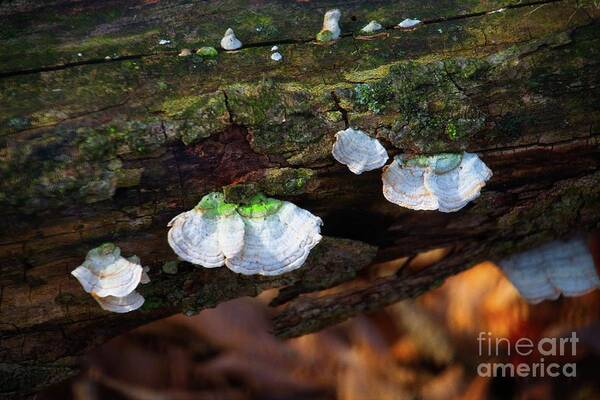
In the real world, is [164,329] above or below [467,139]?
below

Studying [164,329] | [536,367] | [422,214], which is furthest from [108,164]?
[536,367]

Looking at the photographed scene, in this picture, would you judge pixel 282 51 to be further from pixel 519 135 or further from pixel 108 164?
pixel 519 135

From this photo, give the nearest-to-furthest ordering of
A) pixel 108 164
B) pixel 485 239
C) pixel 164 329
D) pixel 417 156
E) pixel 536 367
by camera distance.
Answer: pixel 108 164 → pixel 417 156 → pixel 485 239 → pixel 536 367 → pixel 164 329

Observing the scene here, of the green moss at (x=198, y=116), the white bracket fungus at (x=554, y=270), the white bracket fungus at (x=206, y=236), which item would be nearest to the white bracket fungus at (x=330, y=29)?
the green moss at (x=198, y=116)

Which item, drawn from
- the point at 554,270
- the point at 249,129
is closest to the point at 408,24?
the point at 249,129

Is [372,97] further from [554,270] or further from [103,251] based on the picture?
[554,270]
